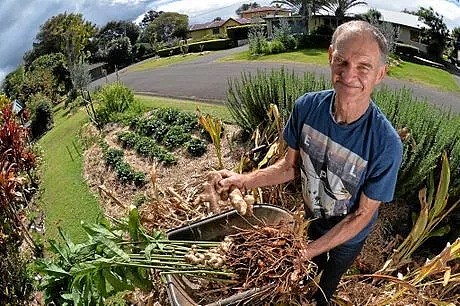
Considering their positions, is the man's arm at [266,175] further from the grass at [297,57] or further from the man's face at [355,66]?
the grass at [297,57]

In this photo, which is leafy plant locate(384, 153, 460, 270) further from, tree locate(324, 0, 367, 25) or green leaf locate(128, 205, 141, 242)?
tree locate(324, 0, 367, 25)

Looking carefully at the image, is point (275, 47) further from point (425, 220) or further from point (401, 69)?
point (425, 220)

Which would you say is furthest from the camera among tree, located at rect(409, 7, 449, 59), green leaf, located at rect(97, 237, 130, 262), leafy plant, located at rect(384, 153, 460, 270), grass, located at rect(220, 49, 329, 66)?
tree, located at rect(409, 7, 449, 59)

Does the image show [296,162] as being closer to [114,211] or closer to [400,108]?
[400,108]

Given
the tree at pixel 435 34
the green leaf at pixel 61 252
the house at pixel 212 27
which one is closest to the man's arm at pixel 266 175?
the green leaf at pixel 61 252

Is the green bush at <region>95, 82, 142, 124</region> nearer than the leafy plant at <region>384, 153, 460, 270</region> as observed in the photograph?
No

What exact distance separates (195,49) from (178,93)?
64.1 ft

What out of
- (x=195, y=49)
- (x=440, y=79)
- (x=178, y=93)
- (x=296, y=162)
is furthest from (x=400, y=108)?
(x=195, y=49)

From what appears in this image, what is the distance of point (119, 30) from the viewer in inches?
1911

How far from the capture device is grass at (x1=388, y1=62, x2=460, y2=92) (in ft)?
55.4

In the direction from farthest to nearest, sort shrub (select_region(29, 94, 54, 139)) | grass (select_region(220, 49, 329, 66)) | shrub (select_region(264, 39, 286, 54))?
shrub (select_region(264, 39, 286, 54)), grass (select_region(220, 49, 329, 66)), shrub (select_region(29, 94, 54, 139))

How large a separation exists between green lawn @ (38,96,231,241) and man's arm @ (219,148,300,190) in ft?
10.5

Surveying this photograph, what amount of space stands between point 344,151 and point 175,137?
6.09m

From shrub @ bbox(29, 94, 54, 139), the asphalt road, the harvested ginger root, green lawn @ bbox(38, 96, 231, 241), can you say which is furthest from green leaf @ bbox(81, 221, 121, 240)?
shrub @ bbox(29, 94, 54, 139)
